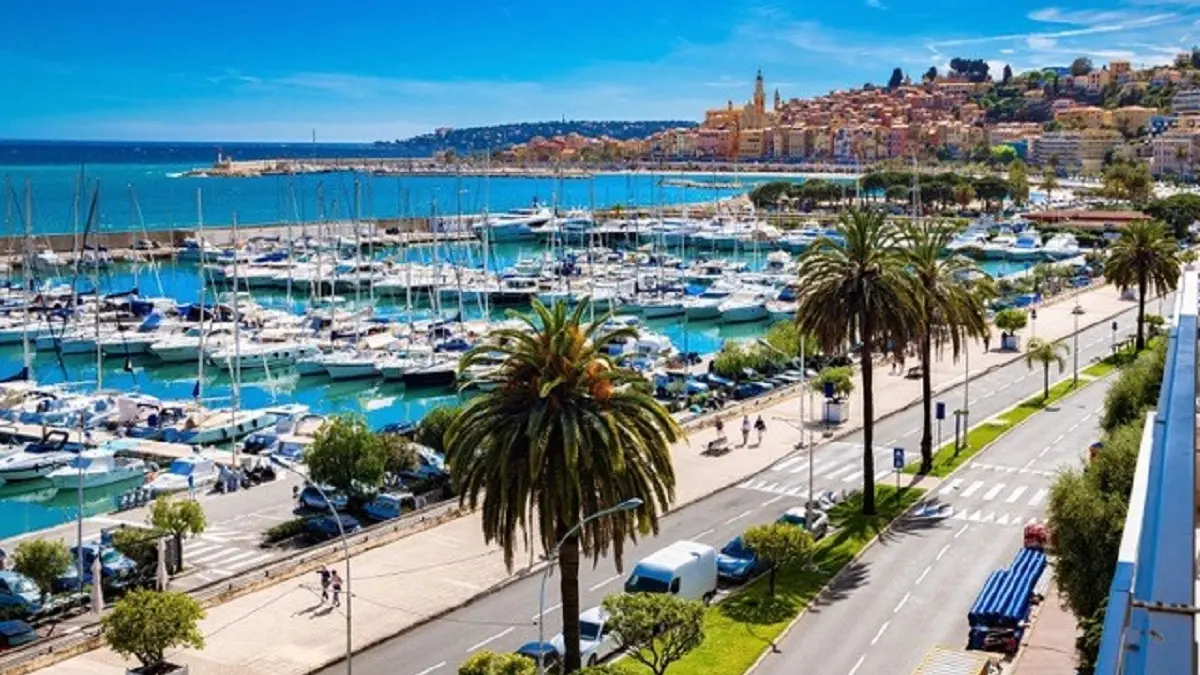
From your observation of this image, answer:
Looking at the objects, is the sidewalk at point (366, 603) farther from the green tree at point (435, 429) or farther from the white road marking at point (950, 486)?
the green tree at point (435, 429)

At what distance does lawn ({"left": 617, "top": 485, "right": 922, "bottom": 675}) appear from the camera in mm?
23625

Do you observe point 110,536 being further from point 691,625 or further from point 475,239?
point 475,239

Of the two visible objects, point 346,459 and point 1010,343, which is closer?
point 346,459

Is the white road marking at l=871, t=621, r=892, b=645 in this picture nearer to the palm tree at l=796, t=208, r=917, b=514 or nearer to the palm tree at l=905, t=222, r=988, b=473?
the palm tree at l=796, t=208, r=917, b=514

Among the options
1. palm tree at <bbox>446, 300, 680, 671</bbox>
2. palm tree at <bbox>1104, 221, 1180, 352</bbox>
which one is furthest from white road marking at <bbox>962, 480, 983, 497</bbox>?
palm tree at <bbox>1104, 221, 1180, 352</bbox>

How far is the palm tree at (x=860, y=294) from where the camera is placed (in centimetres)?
3244

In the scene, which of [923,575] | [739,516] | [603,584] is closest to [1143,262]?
[739,516]

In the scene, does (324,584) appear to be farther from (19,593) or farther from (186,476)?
(186,476)

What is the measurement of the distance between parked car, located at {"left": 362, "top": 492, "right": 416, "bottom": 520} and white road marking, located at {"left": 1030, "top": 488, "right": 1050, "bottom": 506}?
1842 cm

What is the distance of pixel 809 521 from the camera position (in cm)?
3177

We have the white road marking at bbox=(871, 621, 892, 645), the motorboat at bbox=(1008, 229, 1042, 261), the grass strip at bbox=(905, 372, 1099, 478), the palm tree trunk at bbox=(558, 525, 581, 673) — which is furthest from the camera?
the motorboat at bbox=(1008, 229, 1042, 261)

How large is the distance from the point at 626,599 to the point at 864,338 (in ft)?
A: 43.8

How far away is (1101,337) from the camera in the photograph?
6681 cm

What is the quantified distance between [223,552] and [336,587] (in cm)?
749
